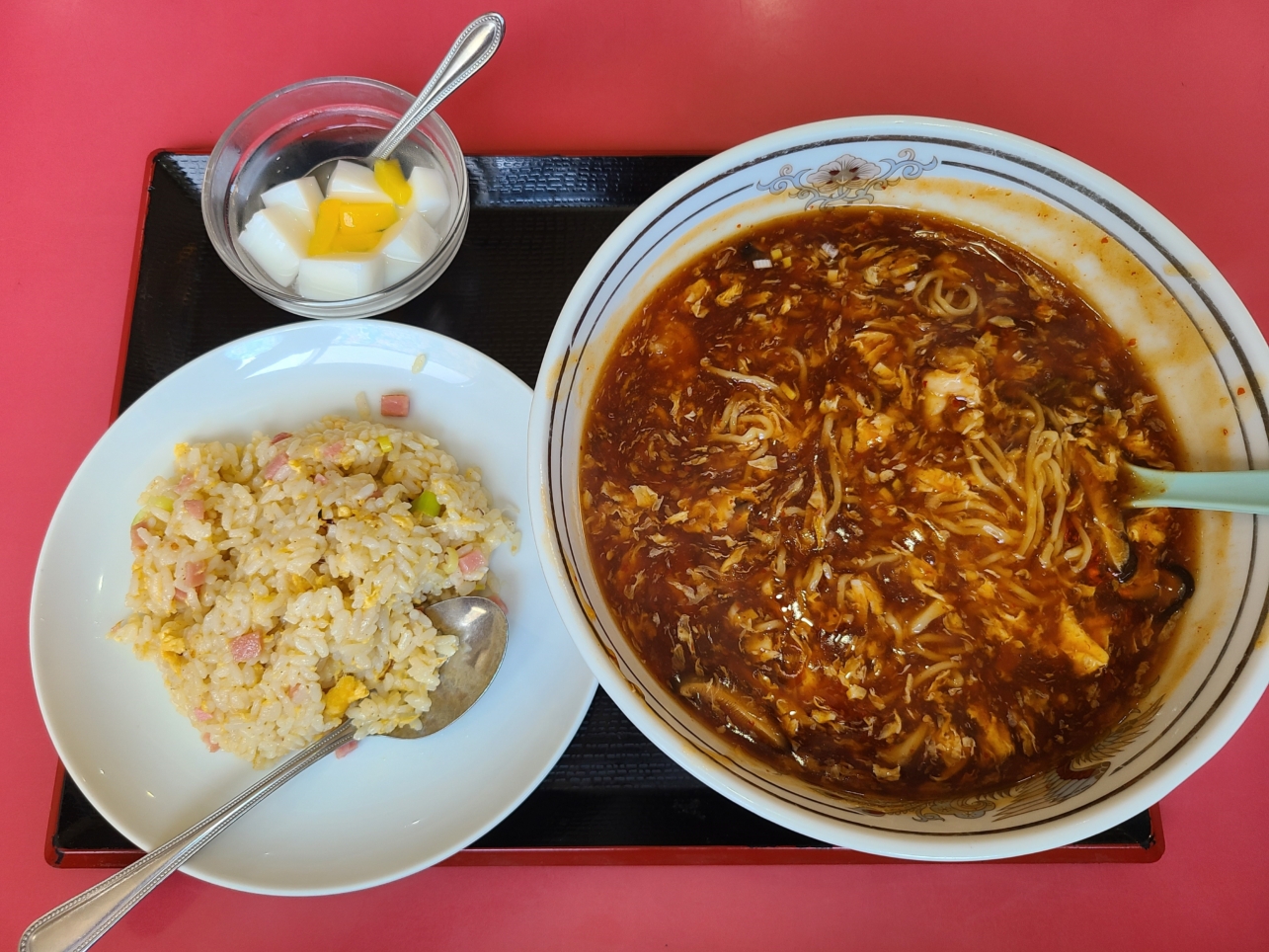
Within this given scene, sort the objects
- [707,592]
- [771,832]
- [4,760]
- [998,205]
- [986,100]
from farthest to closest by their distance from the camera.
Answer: [986,100]
[4,760]
[771,832]
[998,205]
[707,592]

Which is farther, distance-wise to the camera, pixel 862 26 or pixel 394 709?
pixel 862 26

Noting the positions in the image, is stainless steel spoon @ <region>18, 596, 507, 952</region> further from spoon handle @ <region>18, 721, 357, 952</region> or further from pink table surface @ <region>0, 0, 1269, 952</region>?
pink table surface @ <region>0, 0, 1269, 952</region>

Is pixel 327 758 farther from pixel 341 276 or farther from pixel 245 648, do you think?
pixel 341 276

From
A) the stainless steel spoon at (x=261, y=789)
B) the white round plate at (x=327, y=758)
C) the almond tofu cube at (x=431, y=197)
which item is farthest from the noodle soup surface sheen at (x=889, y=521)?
the almond tofu cube at (x=431, y=197)

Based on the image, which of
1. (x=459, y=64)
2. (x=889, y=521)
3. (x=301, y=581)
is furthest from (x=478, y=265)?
(x=889, y=521)

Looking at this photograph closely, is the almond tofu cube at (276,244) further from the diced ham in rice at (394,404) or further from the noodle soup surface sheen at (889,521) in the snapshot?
the noodle soup surface sheen at (889,521)

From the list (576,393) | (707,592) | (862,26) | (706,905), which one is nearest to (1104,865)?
(706,905)

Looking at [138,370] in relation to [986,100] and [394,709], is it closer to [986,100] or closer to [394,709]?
[394,709]
